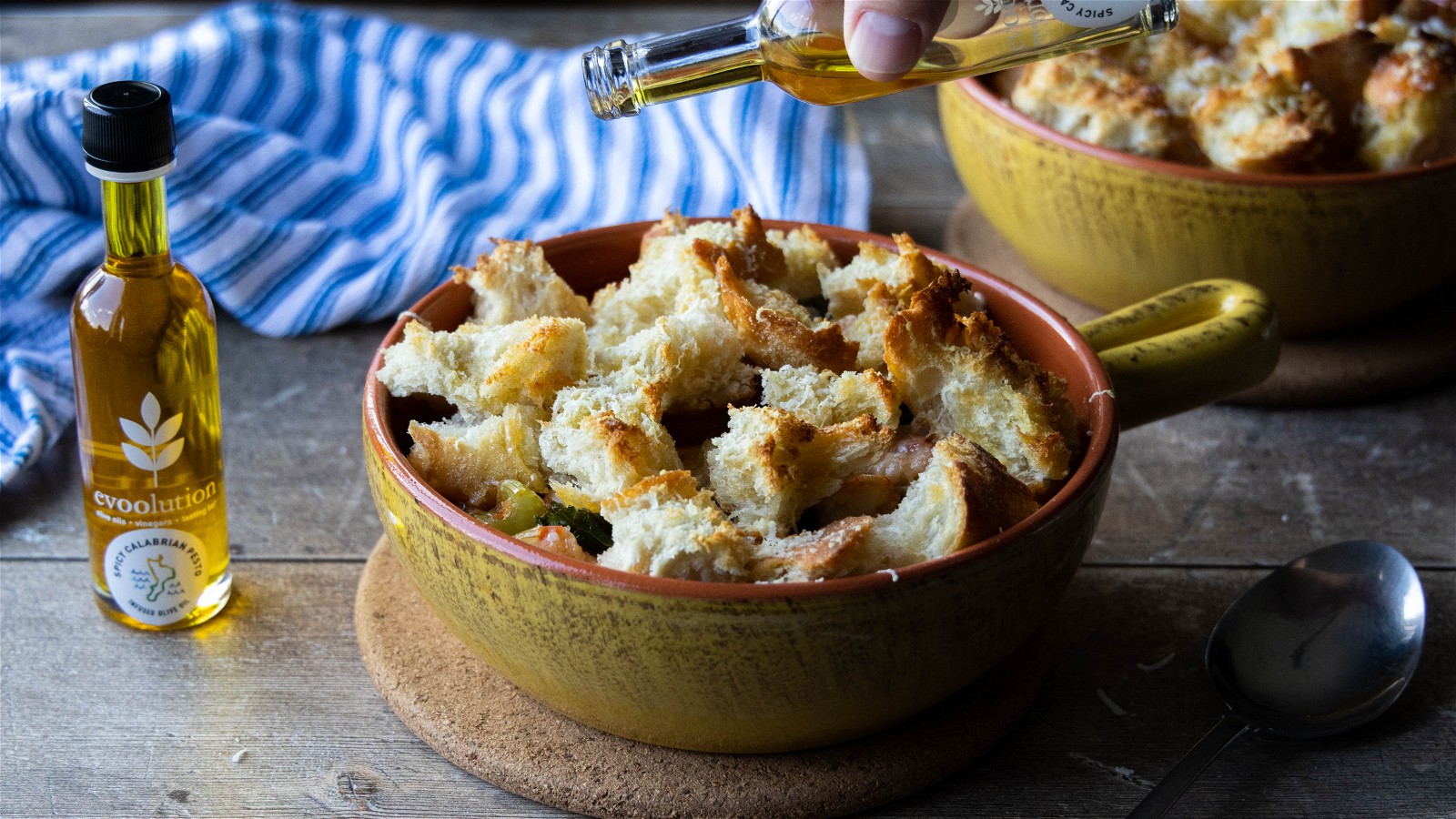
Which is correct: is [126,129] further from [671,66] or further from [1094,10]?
[1094,10]

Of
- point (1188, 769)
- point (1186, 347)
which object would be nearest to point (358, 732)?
point (1188, 769)

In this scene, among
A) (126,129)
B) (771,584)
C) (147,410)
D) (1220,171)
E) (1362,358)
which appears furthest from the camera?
(1362,358)

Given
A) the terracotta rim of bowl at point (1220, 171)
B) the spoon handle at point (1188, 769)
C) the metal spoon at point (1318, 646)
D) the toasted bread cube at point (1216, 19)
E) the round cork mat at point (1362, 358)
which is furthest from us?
the toasted bread cube at point (1216, 19)

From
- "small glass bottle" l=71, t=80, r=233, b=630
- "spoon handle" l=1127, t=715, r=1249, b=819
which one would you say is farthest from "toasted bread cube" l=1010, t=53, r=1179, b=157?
"small glass bottle" l=71, t=80, r=233, b=630

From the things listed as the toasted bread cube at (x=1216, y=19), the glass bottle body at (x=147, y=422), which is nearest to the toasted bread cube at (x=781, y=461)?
the glass bottle body at (x=147, y=422)

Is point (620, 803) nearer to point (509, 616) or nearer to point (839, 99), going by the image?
point (509, 616)

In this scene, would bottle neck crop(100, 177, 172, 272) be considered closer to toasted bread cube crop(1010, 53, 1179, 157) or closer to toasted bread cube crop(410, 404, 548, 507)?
toasted bread cube crop(410, 404, 548, 507)

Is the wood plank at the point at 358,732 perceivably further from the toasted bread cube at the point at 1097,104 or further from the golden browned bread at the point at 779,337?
the toasted bread cube at the point at 1097,104
